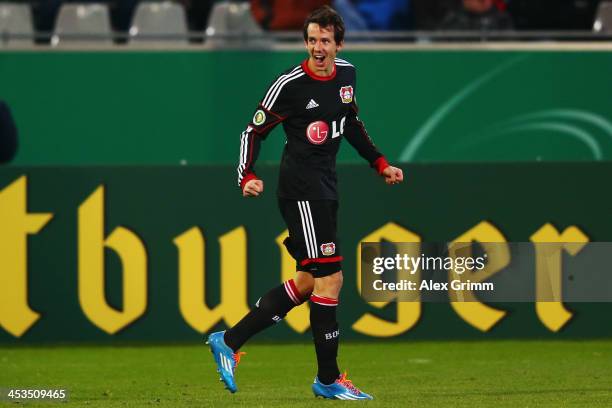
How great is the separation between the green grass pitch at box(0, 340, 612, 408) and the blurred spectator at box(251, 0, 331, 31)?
145 inches

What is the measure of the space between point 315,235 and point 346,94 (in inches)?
29.5

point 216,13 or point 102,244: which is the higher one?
point 216,13

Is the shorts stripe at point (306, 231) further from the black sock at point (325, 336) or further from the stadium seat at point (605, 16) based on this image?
the stadium seat at point (605, 16)

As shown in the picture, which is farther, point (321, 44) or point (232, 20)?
point (232, 20)

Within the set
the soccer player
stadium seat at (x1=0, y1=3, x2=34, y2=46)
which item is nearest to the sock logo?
the soccer player

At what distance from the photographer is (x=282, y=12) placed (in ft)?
42.3

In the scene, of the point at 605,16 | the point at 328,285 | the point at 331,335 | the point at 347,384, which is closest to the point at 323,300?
the point at 328,285

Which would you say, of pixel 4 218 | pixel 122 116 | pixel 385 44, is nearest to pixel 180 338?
pixel 4 218

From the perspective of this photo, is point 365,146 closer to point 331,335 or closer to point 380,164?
point 380,164

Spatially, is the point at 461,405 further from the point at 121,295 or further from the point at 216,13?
the point at 216,13

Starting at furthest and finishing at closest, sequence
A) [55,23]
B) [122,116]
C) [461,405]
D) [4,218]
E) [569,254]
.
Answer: [55,23], [122,116], [4,218], [569,254], [461,405]

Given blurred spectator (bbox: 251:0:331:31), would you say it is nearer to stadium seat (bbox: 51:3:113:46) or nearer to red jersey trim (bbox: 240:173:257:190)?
stadium seat (bbox: 51:3:113:46)

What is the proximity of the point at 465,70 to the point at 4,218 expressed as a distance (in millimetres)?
4381

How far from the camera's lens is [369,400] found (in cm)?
721
